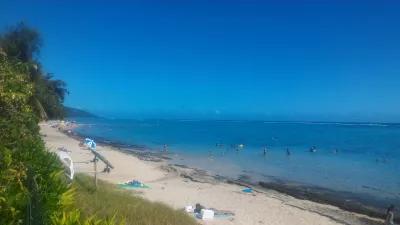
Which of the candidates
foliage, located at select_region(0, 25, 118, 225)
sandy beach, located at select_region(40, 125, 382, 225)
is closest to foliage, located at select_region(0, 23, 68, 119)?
sandy beach, located at select_region(40, 125, 382, 225)

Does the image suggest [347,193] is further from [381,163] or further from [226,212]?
[381,163]

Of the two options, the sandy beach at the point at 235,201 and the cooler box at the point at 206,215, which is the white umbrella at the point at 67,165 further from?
the cooler box at the point at 206,215

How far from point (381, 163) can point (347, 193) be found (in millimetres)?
18254

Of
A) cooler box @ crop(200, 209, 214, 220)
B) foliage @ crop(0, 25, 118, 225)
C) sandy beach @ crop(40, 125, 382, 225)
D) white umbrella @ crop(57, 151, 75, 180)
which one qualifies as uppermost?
foliage @ crop(0, 25, 118, 225)

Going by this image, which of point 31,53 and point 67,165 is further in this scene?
point 31,53

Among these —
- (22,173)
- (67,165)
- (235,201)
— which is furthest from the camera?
(235,201)

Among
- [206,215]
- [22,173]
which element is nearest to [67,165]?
[22,173]

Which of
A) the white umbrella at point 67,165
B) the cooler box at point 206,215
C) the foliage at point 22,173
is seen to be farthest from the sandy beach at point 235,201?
the foliage at point 22,173

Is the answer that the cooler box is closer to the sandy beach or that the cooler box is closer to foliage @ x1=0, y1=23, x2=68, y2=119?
the sandy beach

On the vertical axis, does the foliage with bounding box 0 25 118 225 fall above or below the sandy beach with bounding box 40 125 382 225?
above

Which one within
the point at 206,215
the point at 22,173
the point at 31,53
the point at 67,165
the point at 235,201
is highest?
the point at 31,53

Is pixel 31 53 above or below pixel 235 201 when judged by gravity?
above

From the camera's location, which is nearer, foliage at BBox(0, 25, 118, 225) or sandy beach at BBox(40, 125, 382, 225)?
foliage at BBox(0, 25, 118, 225)

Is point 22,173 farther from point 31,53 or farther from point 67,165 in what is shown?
point 31,53
